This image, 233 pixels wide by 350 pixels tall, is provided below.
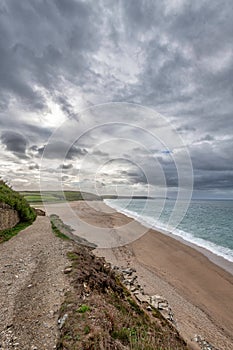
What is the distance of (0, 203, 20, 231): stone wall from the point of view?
17047 mm

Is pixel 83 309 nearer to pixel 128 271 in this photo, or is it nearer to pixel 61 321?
pixel 61 321

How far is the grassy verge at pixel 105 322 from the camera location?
16.2 feet

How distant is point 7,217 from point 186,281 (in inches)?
572

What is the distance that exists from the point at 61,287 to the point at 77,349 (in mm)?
3289

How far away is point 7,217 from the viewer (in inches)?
712

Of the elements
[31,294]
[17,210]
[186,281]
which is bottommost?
[186,281]

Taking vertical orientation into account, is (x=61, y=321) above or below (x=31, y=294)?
below

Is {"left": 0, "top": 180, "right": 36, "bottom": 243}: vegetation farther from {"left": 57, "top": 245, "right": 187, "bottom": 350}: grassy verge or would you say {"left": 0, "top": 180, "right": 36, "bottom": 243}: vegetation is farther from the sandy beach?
{"left": 57, "top": 245, "right": 187, "bottom": 350}: grassy verge

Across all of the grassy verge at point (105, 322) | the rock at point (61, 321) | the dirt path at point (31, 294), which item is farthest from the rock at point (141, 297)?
the rock at point (61, 321)

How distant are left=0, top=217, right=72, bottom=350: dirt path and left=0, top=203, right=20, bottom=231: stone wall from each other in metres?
4.50

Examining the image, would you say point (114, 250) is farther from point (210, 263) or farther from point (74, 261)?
point (74, 261)

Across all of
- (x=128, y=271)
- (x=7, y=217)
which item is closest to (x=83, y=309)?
(x=128, y=271)

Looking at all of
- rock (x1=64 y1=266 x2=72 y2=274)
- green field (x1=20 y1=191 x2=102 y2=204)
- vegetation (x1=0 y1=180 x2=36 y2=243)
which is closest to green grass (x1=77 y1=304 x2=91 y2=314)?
rock (x1=64 y1=266 x2=72 y2=274)

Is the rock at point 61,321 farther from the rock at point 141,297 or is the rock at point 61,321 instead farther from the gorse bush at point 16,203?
the gorse bush at point 16,203
